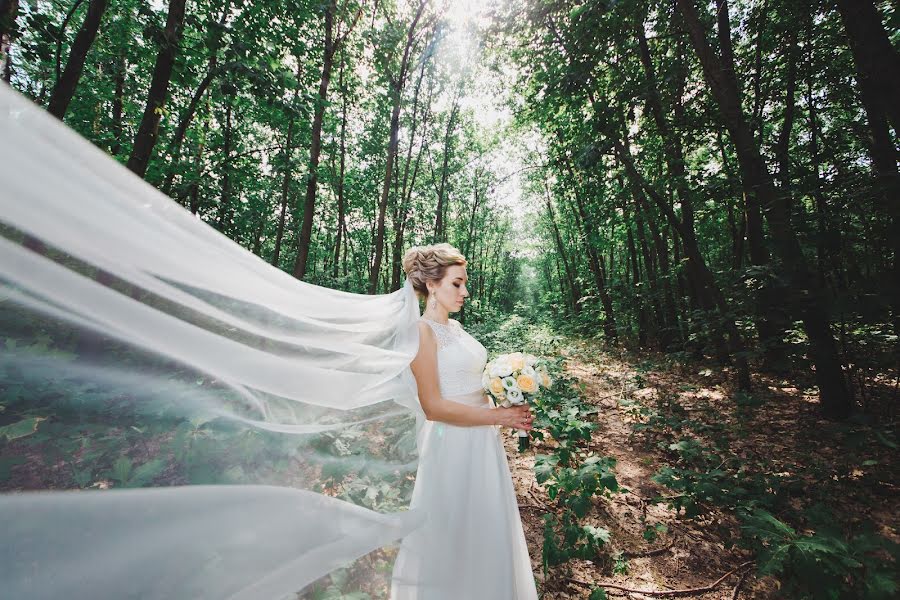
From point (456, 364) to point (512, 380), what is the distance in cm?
39

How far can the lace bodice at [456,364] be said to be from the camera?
2307mm

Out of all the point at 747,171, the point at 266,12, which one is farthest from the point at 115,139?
the point at 747,171

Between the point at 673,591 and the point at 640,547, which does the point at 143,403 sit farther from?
the point at 640,547

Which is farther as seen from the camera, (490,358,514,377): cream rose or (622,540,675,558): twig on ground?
(622,540,675,558): twig on ground

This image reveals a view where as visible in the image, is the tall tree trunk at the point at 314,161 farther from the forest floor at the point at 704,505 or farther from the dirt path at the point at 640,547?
the dirt path at the point at 640,547

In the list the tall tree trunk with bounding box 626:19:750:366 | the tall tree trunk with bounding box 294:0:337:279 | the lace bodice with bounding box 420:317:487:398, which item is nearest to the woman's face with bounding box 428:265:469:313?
the lace bodice with bounding box 420:317:487:398

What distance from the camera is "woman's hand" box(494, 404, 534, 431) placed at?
2.12 meters

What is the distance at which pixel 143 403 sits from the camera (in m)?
1.11

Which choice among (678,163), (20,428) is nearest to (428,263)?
(20,428)

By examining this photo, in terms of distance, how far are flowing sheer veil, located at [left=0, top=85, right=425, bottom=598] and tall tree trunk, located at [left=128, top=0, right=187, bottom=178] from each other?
5260 millimetres

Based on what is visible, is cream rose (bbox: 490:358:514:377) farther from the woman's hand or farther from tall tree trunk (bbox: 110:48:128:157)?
tall tree trunk (bbox: 110:48:128:157)

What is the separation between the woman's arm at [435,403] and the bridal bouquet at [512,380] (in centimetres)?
10

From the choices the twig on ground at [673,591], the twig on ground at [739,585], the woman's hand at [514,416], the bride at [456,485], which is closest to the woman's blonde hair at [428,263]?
the bride at [456,485]

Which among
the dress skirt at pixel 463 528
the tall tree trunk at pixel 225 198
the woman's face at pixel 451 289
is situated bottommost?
the dress skirt at pixel 463 528
